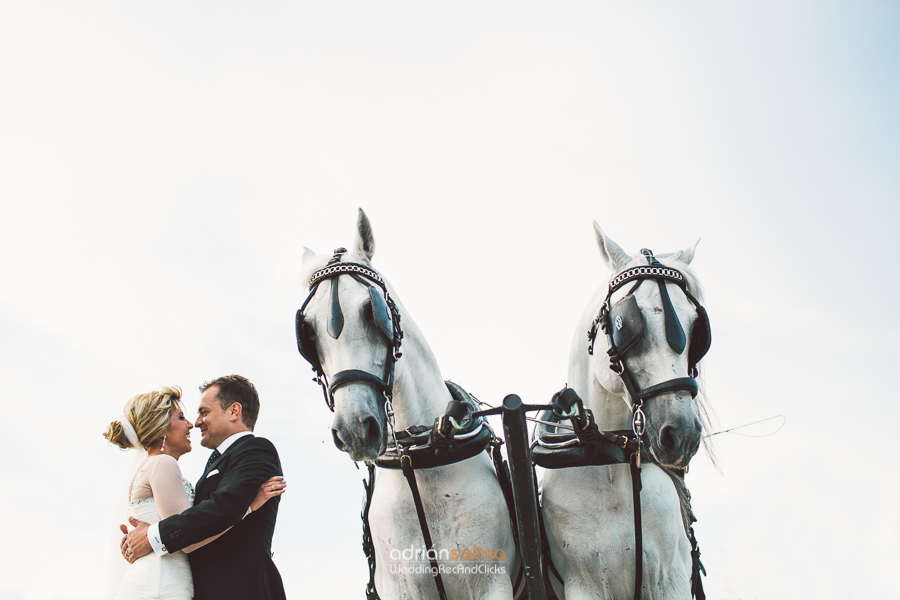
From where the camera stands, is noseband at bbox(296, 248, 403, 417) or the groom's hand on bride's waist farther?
the groom's hand on bride's waist

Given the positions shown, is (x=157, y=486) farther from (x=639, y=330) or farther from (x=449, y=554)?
(x=639, y=330)

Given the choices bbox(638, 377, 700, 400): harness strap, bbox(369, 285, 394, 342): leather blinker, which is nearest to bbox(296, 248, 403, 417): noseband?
bbox(369, 285, 394, 342): leather blinker

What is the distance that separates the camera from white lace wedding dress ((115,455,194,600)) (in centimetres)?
Result: 379

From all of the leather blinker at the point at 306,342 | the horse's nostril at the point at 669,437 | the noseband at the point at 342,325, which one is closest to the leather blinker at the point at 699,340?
the horse's nostril at the point at 669,437

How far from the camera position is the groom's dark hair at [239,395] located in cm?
455

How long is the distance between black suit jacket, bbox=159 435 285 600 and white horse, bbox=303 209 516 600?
66 centimetres

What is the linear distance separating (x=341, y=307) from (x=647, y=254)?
76.8 inches

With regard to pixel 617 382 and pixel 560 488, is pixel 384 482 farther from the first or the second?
pixel 617 382

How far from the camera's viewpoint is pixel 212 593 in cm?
387

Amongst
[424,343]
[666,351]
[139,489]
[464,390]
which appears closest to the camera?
[666,351]

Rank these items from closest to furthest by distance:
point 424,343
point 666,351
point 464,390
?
point 666,351, point 424,343, point 464,390

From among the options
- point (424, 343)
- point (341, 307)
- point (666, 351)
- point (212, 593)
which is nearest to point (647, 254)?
point (666, 351)

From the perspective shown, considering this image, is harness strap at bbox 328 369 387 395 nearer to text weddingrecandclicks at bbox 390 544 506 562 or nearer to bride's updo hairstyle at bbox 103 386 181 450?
text weddingrecandclicks at bbox 390 544 506 562

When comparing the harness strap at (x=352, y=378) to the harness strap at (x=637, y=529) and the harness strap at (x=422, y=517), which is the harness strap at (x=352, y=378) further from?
the harness strap at (x=637, y=529)
